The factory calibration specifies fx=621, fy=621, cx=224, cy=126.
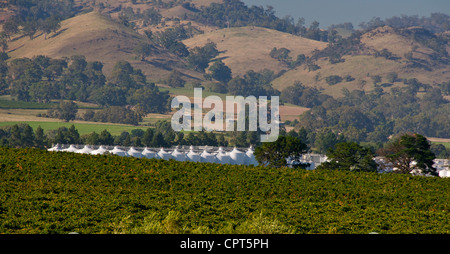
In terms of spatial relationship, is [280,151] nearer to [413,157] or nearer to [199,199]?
[413,157]

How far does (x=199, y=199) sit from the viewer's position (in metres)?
37.6

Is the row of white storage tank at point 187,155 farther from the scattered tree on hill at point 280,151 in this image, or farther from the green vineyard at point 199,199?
the green vineyard at point 199,199

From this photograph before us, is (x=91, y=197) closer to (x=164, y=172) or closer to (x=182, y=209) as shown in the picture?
(x=182, y=209)

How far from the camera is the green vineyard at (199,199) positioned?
94.1 ft

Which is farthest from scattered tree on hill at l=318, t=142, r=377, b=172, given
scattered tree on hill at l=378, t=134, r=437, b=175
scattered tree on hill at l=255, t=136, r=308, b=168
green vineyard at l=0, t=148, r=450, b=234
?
green vineyard at l=0, t=148, r=450, b=234

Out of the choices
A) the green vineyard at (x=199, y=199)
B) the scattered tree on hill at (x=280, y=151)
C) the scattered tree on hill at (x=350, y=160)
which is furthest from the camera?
the scattered tree on hill at (x=280, y=151)

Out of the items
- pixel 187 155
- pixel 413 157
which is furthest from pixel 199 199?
pixel 187 155

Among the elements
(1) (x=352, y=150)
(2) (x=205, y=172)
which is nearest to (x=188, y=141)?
(1) (x=352, y=150)

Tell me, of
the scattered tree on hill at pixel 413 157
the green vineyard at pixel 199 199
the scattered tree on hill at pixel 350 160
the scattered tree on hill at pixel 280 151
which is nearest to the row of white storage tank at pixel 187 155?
the scattered tree on hill at pixel 280 151

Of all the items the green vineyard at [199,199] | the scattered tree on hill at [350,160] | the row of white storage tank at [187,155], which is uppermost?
the green vineyard at [199,199]

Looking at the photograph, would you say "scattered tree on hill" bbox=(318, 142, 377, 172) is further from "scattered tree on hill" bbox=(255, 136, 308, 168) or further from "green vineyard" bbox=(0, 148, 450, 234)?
"green vineyard" bbox=(0, 148, 450, 234)

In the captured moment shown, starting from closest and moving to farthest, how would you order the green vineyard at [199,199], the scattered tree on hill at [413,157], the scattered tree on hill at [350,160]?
the green vineyard at [199,199] → the scattered tree on hill at [413,157] → the scattered tree on hill at [350,160]

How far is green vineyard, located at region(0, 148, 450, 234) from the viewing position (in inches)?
1129

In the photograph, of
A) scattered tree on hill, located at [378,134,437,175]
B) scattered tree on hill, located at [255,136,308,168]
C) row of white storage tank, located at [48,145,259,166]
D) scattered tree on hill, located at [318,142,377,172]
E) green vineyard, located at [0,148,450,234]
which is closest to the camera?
green vineyard, located at [0,148,450,234]
